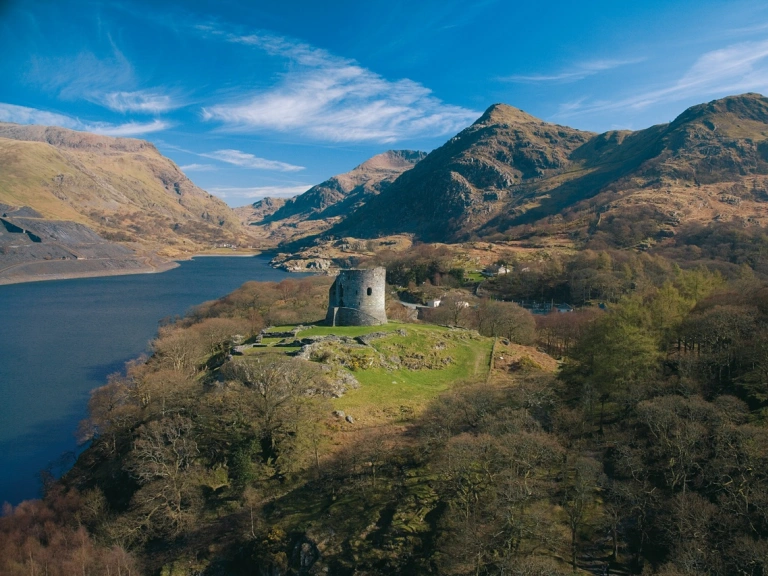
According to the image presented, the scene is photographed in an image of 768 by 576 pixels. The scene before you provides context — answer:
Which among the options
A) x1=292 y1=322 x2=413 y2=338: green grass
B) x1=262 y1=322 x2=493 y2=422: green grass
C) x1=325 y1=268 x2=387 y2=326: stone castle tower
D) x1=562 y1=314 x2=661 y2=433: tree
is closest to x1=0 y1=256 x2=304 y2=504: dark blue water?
x1=292 y1=322 x2=413 y2=338: green grass

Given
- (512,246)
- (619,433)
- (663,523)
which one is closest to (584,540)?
(663,523)

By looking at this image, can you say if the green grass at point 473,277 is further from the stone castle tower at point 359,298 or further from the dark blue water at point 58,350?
the stone castle tower at point 359,298

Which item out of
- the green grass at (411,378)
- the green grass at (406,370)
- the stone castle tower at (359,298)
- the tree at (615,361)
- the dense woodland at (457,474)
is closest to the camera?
the dense woodland at (457,474)

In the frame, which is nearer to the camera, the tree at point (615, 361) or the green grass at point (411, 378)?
the tree at point (615, 361)

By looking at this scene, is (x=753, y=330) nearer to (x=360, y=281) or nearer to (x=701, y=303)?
(x=701, y=303)

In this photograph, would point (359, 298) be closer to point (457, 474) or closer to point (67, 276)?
point (457, 474)

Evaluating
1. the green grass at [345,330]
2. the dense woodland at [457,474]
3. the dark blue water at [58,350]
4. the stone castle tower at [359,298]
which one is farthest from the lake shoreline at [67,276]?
the green grass at [345,330]

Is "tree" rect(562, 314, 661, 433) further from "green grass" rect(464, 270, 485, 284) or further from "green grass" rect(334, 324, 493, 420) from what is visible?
"green grass" rect(464, 270, 485, 284)
